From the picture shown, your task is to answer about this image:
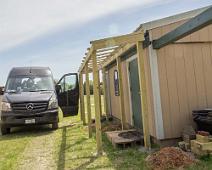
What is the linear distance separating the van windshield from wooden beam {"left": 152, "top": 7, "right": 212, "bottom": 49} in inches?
222

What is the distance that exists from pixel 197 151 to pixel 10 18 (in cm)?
630

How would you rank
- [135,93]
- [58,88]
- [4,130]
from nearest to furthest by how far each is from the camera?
[135,93], [4,130], [58,88]

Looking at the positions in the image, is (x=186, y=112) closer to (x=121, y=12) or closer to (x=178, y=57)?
(x=178, y=57)

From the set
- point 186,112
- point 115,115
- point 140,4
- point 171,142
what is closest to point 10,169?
point 171,142

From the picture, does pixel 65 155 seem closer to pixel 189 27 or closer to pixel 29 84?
pixel 189 27

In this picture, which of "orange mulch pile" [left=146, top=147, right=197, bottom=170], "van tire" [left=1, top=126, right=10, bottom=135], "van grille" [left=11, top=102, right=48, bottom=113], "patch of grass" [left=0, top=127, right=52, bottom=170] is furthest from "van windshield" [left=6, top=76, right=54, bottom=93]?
"orange mulch pile" [left=146, top=147, right=197, bottom=170]

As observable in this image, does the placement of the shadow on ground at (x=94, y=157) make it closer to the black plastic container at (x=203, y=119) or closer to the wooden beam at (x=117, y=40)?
the black plastic container at (x=203, y=119)

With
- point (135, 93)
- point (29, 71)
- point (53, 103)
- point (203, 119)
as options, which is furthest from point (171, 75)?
point (29, 71)

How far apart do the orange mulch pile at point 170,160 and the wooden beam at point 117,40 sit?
7.54 ft

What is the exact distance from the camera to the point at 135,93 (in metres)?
7.91

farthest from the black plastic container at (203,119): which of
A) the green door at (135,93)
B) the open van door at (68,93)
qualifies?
the open van door at (68,93)

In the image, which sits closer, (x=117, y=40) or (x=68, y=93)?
(x=117, y=40)

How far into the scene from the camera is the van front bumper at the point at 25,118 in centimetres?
941

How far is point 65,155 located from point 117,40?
267cm
